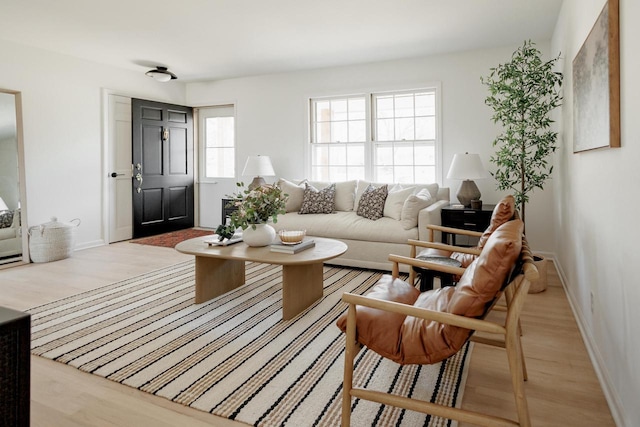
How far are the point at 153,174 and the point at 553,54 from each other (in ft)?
17.7

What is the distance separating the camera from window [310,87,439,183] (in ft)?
17.3

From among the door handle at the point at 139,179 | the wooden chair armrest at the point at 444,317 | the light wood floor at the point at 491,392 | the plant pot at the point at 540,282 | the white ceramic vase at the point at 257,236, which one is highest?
the door handle at the point at 139,179

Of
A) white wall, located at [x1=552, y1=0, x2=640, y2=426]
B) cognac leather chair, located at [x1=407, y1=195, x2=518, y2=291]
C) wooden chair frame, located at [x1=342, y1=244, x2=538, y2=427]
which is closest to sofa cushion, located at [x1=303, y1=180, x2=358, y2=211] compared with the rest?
cognac leather chair, located at [x1=407, y1=195, x2=518, y2=291]

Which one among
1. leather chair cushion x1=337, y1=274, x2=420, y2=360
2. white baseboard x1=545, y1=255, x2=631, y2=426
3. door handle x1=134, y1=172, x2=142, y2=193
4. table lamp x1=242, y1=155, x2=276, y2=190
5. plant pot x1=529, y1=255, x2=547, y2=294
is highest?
table lamp x1=242, y1=155, x2=276, y2=190

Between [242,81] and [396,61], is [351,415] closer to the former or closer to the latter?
[396,61]

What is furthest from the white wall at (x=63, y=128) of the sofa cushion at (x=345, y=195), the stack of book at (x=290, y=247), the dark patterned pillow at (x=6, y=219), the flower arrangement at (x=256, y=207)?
the stack of book at (x=290, y=247)

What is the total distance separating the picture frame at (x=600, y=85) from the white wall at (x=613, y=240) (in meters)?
0.04

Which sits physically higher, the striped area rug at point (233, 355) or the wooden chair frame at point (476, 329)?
the wooden chair frame at point (476, 329)

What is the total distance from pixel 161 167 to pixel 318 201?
284 centimetres

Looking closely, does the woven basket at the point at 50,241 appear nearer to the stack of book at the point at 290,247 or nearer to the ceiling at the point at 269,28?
the ceiling at the point at 269,28

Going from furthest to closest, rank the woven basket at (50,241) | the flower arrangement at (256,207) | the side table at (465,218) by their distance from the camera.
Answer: the woven basket at (50,241), the side table at (465,218), the flower arrangement at (256,207)

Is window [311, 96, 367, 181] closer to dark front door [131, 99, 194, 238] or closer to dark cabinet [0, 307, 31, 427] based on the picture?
dark front door [131, 99, 194, 238]

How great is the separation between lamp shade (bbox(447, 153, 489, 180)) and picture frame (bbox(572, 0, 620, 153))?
1543 millimetres

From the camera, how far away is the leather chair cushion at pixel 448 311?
1444 mm
